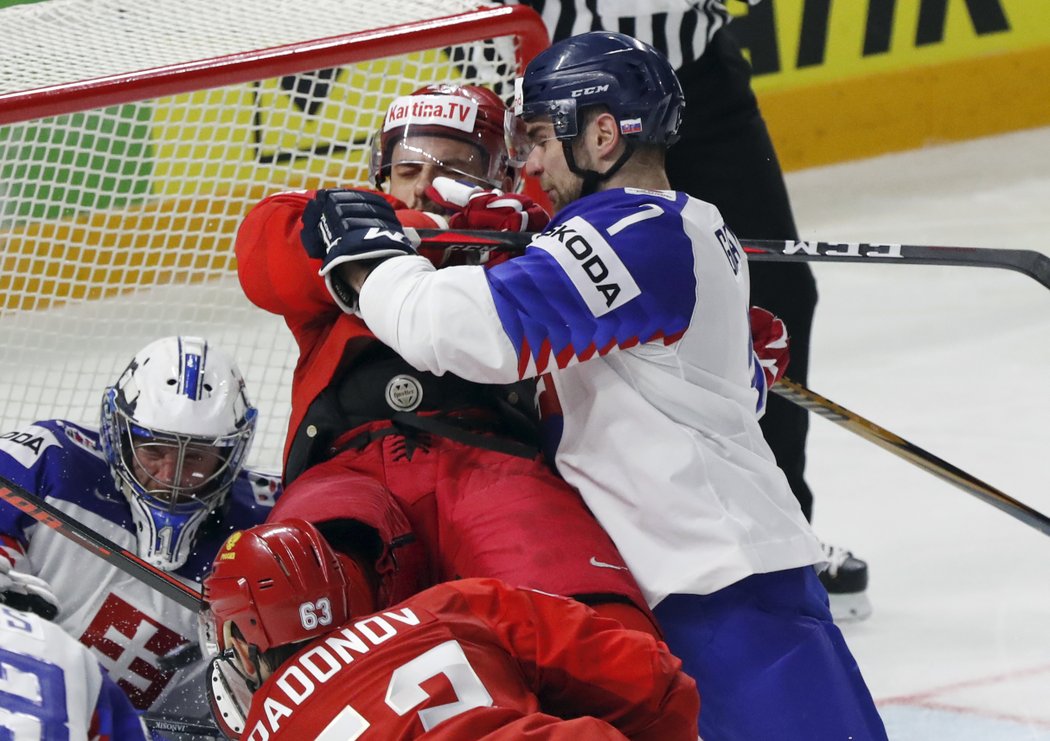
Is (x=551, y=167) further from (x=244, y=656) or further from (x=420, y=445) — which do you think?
(x=244, y=656)

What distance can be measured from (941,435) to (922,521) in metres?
0.41

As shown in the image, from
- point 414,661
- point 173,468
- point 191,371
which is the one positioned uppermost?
point 414,661

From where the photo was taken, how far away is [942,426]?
3.69 m

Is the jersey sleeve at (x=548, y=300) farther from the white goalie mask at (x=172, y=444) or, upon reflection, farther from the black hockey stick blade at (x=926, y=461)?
the black hockey stick blade at (x=926, y=461)

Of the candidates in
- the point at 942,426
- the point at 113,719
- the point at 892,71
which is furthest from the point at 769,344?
the point at 892,71

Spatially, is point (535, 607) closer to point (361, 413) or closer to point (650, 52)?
point (361, 413)

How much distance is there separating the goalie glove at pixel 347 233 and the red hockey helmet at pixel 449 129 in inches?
15.0

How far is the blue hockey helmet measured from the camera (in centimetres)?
196

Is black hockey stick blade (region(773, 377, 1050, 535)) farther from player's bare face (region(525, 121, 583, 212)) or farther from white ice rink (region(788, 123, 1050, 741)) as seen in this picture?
player's bare face (region(525, 121, 583, 212))

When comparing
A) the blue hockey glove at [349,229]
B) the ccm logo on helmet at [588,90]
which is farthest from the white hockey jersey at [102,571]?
the ccm logo on helmet at [588,90]

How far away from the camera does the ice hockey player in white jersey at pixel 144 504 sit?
2307mm

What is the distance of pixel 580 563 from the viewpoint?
1869 millimetres

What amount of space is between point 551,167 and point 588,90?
0.11m

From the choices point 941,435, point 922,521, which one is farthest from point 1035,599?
point 941,435
